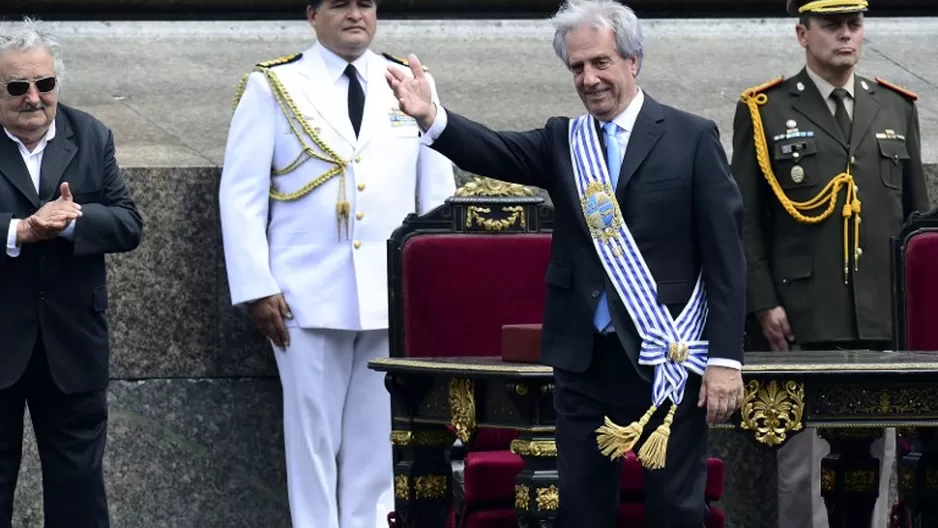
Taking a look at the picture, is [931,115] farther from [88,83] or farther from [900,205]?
[88,83]

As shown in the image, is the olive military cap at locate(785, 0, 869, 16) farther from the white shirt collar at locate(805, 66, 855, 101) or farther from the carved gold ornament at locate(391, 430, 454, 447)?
the carved gold ornament at locate(391, 430, 454, 447)

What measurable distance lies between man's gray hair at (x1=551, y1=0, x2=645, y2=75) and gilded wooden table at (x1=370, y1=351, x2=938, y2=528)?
0.98 meters

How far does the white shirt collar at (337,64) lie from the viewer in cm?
809

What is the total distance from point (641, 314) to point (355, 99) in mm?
2484

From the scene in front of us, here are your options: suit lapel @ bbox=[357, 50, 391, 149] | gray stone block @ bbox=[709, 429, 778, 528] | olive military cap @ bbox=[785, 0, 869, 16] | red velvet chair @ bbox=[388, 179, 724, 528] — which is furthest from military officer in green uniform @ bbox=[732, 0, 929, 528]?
suit lapel @ bbox=[357, 50, 391, 149]

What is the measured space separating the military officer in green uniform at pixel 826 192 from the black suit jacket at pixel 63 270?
2144 millimetres

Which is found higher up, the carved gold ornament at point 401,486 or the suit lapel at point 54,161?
the suit lapel at point 54,161

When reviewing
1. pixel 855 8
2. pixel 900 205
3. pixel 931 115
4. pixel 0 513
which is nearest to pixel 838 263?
pixel 900 205

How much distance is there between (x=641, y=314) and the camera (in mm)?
5852

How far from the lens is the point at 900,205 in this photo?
26.7 feet

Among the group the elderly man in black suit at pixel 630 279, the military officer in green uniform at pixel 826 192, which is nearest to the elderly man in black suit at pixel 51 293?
the elderly man in black suit at pixel 630 279

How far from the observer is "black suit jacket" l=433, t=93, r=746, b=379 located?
5.84 m

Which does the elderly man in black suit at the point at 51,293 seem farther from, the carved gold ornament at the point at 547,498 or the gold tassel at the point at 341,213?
the carved gold ornament at the point at 547,498

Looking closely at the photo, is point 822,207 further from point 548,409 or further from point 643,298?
point 643,298
